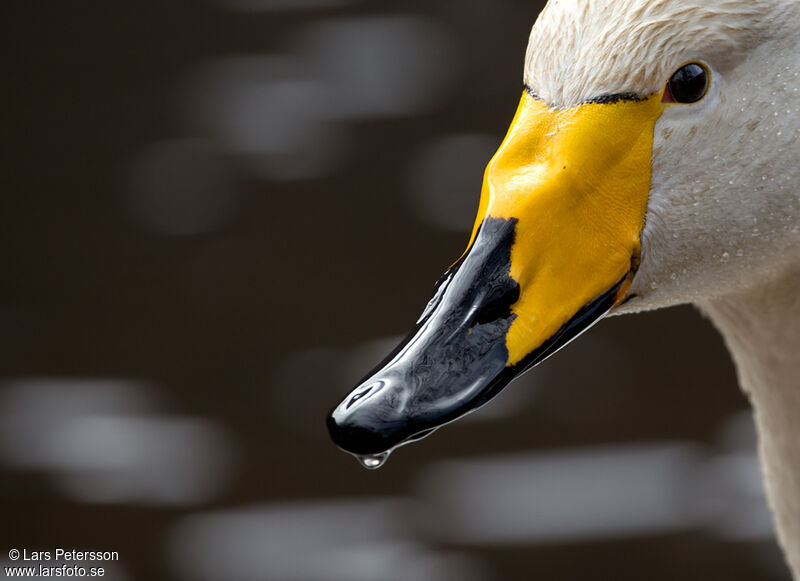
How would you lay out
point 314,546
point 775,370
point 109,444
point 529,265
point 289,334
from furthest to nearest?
point 289,334 < point 109,444 < point 314,546 < point 775,370 < point 529,265

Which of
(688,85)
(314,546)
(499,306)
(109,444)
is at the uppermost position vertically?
(109,444)

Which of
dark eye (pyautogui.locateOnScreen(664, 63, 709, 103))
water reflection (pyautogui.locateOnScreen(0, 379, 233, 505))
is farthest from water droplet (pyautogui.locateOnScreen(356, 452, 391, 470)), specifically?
water reflection (pyautogui.locateOnScreen(0, 379, 233, 505))

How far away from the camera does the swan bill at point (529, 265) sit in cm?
166

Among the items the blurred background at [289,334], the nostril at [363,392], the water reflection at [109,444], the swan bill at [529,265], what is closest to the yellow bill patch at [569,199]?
the swan bill at [529,265]

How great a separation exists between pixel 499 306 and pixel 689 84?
1.48 ft

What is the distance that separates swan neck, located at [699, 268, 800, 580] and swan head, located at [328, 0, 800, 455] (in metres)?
0.26

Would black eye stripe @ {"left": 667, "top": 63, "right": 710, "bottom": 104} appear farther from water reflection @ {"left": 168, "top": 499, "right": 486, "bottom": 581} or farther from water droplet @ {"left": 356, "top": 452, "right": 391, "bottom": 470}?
water reflection @ {"left": 168, "top": 499, "right": 486, "bottom": 581}

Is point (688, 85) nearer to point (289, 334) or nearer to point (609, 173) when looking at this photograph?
point (609, 173)

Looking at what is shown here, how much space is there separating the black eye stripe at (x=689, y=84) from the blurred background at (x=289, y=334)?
3391 millimetres

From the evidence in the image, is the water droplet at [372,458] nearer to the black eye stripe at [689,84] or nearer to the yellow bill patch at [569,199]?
the yellow bill patch at [569,199]

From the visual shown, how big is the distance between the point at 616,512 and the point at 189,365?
2.17 m

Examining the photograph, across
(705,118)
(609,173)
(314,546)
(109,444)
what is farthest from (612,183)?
(109,444)

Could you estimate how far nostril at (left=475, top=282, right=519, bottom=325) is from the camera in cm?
173

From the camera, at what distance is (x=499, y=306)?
5.72 feet
